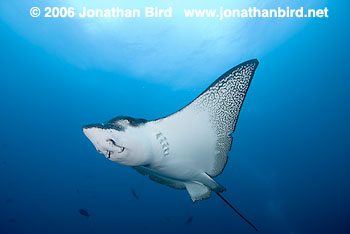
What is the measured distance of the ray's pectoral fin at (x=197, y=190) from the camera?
3.05 metres

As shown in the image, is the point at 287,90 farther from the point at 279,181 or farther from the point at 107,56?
the point at 107,56

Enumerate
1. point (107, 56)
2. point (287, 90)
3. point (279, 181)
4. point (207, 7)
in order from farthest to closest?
point (279, 181) → point (287, 90) → point (107, 56) → point (207, 7)

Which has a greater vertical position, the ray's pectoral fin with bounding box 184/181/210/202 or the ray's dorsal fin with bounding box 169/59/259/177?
the ray's dorsal fin with bounding box 169/59/259/177

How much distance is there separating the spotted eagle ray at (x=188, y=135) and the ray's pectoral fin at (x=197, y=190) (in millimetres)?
126

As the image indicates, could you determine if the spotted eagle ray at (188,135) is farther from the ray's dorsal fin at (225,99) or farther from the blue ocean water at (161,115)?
the blue ocean water at (161,115)

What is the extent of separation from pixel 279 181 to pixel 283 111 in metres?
6.90

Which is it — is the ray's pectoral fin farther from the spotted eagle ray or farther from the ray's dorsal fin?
the ray's dorsal fin

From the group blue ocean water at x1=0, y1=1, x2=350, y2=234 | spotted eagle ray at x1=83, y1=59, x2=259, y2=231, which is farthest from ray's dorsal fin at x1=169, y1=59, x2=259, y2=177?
blue ocean water at x1=0, y1=1, x2=350, y2=234

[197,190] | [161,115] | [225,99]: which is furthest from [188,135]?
[161,115]

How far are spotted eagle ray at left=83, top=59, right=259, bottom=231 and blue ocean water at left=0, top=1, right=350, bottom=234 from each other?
29.8 ft

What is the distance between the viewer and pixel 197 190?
3086mm

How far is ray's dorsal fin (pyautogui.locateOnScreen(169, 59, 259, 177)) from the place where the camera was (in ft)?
7.71

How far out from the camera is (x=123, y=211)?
19781 mm

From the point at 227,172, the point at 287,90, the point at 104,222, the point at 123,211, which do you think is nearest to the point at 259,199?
the point at 227,172
